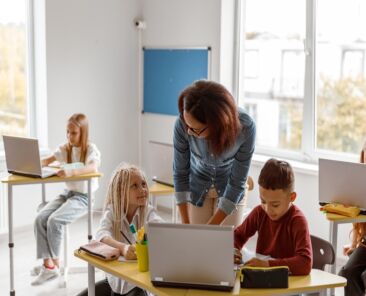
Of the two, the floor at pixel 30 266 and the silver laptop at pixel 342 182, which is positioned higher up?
the silver laptop at pixel 342 182

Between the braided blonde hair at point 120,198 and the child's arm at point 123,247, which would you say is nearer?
the child's arm at point 123,247

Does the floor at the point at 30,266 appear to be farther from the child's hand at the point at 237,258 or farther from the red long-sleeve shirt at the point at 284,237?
the child's hand at the point at 237,258

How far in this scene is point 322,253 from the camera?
103 inches

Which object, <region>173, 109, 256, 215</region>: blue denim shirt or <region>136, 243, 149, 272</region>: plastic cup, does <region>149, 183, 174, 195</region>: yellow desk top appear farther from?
<region>136, 243, 149, 272</region>: plastic cup

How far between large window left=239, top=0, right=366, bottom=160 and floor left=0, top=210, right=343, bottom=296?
97 cm

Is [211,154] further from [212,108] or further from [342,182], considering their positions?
[342,182]

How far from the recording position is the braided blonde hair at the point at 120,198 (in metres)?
2.78

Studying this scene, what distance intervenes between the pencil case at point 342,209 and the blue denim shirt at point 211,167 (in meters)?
0.59

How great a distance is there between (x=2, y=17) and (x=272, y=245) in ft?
11.6

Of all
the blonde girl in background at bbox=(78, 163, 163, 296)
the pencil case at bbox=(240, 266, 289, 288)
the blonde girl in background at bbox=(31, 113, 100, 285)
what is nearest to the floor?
the blonde girl in background at bbox=(31, 113, 100, 285)

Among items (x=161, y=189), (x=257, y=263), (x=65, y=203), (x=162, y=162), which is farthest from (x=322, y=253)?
(x=65, y=203)

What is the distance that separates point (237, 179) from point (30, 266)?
2.18 meters

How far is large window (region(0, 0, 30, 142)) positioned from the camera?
17.1 ft

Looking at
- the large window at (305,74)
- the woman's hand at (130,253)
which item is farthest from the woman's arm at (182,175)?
the large window at (305,74)
